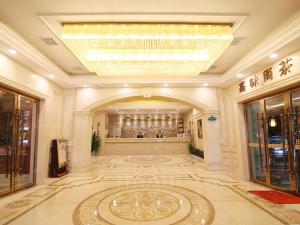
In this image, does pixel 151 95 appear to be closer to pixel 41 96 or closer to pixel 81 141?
pixel 81 141

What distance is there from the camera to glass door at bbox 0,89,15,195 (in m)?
4.34

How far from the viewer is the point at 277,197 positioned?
3.87 metres

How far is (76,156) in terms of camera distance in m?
6.58

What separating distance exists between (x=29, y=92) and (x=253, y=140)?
6.62 metres

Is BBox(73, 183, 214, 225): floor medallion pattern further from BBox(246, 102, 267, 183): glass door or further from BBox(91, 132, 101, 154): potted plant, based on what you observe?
BBox(91, 132, 101, 154): potted plant

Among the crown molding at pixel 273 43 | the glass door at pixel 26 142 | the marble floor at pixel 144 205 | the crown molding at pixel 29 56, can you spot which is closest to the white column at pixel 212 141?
the marble floor at pixel 144 205

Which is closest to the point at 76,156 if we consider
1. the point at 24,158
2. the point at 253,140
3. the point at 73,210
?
the point at 24,158

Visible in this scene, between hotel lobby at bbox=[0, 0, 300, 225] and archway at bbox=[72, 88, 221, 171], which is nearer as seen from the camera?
hotel lobby at bbox=[0, 0, 300, 225]

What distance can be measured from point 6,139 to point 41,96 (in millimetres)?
1519

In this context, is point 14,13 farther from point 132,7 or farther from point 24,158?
point 24,158

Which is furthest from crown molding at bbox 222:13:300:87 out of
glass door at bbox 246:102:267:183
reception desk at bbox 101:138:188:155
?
reception desk at bbox 101:138:188:155

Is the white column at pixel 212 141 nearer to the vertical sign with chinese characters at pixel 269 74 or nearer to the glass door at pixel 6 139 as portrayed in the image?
the vertical sign with chinese characters at pixel 269 74

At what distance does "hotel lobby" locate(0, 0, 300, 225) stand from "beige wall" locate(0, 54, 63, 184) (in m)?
0.03

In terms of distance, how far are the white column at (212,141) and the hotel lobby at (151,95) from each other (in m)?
0.04
